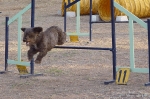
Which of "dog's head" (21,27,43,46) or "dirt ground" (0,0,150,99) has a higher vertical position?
"dog's head" (21,27,43,46)

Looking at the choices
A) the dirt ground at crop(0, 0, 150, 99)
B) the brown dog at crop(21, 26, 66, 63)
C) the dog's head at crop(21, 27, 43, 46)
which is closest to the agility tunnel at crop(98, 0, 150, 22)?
the dirt ground at crop(0, 0, 150, 99)

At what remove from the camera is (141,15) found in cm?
1922

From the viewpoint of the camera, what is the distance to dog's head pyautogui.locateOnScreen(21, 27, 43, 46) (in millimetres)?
6919

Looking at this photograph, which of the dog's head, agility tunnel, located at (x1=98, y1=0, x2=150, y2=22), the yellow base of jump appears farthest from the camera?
agility tunnel, located at (x1=98, y1=0, x2=150, y2=22)

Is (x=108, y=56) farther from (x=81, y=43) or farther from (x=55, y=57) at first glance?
(x=81, y=43)

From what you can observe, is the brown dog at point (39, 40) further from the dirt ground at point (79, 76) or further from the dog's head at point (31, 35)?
the dirt ground at point (79, 76)

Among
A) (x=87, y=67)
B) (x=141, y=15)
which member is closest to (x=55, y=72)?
(x=87, y=67)

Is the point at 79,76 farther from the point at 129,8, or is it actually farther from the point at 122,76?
the point at 129,8

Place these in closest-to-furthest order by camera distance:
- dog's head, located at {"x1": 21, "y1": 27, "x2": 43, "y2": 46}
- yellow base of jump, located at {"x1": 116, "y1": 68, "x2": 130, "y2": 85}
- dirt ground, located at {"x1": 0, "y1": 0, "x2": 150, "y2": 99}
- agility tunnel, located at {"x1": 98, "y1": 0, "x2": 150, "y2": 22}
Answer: dirt ground, located at {"x1": 0, "y1": 0, "x2": 150, "y2": 99}, dog's head, located at {"x1": 21, "y1": 27, "x2": 43, "y2": 46}, yellow base of jump, located at {"x1": 116, "y1": 68, "x2": 130, "y2": 85}, agility tunnel, located at {"x1": 98, "y1": 0, "x2": 150, "y2": 22}

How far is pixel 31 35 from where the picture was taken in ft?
22.9

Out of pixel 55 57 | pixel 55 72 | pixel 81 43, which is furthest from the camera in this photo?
pixel 81 43

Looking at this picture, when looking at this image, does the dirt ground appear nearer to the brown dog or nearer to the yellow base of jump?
the yellow base of jump

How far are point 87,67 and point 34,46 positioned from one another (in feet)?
6.44

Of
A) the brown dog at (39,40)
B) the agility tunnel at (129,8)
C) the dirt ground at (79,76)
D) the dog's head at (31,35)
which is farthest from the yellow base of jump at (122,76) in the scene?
the agility tunnel at (129,8)
